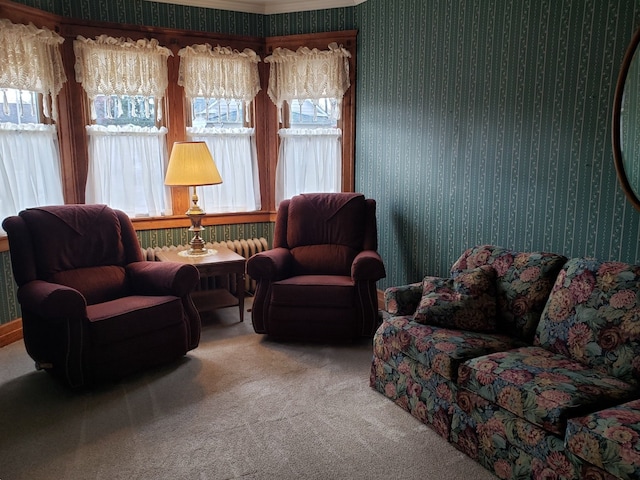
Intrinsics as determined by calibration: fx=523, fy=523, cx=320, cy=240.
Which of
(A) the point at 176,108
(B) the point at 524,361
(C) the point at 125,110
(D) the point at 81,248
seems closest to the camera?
(B) the point at 524,361

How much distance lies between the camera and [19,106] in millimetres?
3709

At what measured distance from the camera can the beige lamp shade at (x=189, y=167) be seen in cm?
389

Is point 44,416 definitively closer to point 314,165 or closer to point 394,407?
point 394,407

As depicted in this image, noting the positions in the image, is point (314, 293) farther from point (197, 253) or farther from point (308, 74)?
point (308, 74)

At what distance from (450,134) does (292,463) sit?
2381mm

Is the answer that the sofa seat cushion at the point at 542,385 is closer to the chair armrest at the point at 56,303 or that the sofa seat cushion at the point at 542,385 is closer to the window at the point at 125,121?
the chair armrest at the point at 56,303

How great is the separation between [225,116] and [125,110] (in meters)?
0.85

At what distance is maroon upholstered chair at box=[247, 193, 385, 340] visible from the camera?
11.7 feet

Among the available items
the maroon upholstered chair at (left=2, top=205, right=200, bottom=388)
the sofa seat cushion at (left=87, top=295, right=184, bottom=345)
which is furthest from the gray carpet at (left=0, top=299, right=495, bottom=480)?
the sofa seat cushion at (left=87, top=295, right=184, bottom=345)

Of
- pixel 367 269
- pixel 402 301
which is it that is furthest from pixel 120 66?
pixel 402 301

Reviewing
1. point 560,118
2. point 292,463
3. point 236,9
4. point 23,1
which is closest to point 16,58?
point 23,1

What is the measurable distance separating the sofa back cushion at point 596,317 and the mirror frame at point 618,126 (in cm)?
39

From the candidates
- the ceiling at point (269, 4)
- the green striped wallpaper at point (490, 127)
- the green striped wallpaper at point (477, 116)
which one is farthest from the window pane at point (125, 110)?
the green striped wallpaper at point (490, 127)

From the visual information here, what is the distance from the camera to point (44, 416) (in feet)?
8.84
